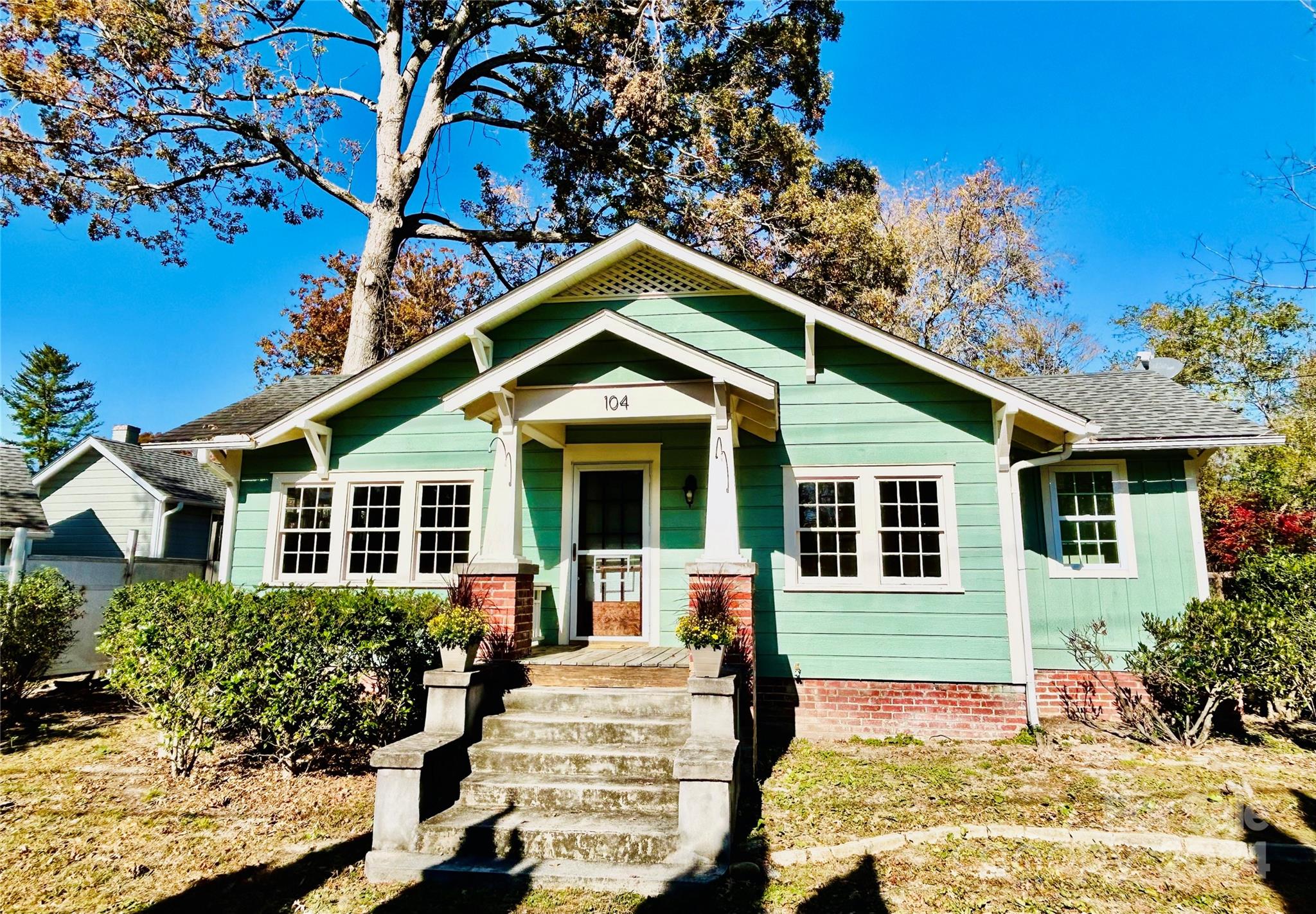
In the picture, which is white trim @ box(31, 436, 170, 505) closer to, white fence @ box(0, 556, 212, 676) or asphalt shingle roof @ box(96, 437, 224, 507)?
asphalt shingle roof @ box(96, 437, 224, 507)

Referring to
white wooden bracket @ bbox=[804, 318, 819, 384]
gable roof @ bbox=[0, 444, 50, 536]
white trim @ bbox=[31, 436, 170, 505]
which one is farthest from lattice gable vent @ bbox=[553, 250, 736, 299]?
white trim @ bbox=[31, 436, 170, 505]

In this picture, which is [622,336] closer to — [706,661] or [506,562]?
[506,562]

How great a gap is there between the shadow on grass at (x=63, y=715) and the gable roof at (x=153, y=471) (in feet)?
29.7

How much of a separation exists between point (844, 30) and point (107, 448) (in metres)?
20.5

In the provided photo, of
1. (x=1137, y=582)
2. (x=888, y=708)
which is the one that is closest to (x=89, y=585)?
(x=888, y=708)

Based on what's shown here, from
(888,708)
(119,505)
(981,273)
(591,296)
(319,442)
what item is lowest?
(888,708)

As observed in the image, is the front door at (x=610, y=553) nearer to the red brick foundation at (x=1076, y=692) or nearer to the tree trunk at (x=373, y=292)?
the red brick foundation at (x=1076, y=692)

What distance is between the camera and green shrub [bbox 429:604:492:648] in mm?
5762

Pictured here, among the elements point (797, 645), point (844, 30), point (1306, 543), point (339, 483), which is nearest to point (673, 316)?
point (797, 645)

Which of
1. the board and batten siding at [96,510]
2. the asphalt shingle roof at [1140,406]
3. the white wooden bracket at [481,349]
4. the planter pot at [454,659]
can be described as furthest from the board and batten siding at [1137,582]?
the board and batten siding at [96,510]

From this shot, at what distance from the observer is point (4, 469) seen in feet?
52.0

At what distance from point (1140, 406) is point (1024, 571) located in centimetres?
358

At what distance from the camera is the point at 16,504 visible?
14773 mm

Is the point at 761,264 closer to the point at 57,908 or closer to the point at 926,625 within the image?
the point at 926,625
